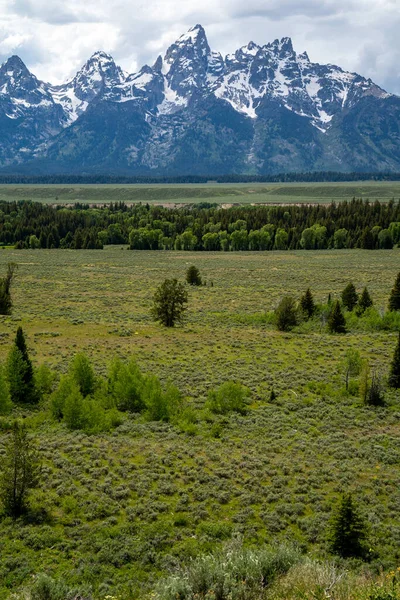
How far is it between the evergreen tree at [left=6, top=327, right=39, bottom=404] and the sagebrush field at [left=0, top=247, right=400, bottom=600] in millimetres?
1859

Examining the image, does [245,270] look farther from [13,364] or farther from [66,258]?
[13,364]

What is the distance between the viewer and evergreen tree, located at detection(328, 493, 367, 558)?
16.6 metres

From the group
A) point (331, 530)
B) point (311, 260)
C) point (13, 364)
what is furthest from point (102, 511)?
point (311, 260)

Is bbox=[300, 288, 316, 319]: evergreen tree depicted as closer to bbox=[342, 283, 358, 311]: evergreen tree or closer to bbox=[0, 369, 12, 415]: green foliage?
bbox=[342, 283, 358, 311]: evergreen tree

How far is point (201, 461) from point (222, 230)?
421 ft

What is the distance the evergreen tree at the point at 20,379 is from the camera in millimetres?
30234

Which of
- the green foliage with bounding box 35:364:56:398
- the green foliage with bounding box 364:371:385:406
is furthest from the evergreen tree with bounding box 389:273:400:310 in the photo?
the green foliage with bounding box 35:364:56:398

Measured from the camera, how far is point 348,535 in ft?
54.3

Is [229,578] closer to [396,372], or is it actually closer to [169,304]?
[396,372]

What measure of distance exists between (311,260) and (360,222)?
4216cm

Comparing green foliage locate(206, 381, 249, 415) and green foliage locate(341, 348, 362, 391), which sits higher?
green foliage locate(341, 348, 362, 391)

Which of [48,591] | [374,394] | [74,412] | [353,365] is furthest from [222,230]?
[48,591]

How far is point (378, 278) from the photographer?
270 feet

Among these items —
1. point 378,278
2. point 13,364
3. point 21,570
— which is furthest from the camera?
point 378,278
